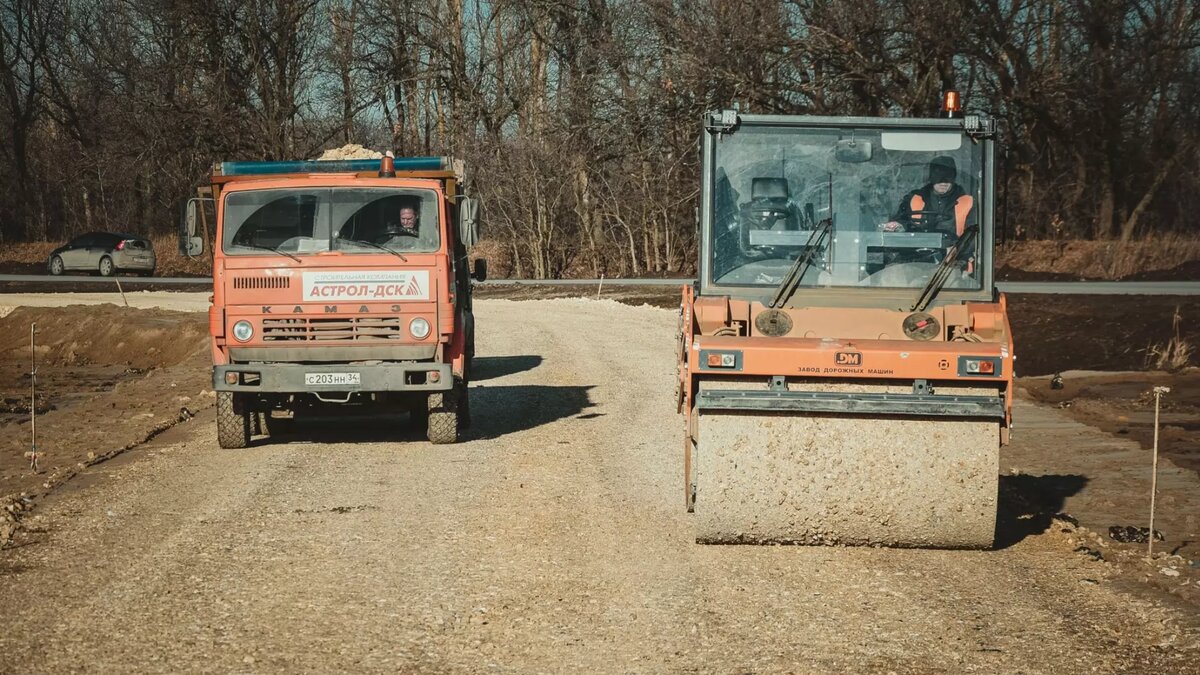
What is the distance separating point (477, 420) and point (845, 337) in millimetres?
6877

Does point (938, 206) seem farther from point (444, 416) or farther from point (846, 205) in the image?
point (444, 416)

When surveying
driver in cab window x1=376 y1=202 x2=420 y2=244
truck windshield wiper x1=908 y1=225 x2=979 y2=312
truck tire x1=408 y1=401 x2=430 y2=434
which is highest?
driver in cab window x1=376 y1=202 x2=420 y2=244

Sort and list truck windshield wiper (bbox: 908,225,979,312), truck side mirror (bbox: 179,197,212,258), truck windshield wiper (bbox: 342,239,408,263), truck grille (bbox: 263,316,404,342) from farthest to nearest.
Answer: truck side mirror (bbox: 179,197,212,258), truck windshield wiper (bbox: 342,239,408,263), truck grille (bbox: 263,316,404,342), truck windshield wiper (bbox: 908,225,979,312)

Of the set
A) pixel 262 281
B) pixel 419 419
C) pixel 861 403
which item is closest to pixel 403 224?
pixel 262 281

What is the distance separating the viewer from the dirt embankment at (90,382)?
44.1 feet

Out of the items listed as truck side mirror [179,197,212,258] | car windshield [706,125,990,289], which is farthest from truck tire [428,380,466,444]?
car windshield [706,125,990,289]

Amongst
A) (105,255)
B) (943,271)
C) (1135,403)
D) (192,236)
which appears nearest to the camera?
(943,271)

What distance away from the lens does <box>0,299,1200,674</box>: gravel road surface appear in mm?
6281

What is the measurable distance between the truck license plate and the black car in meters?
36.7

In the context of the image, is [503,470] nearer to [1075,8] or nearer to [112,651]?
[112,651]

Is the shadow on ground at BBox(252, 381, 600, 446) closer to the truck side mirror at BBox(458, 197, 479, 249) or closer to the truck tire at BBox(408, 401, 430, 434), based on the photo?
the truck tire at BBox(408, 401, 430, 434)

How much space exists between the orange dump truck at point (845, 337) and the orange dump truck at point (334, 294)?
11.9 ft

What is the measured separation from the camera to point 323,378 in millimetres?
12297

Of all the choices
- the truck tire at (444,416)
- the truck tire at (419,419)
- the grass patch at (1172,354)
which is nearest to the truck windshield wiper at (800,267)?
the truck tire at (444,416)
